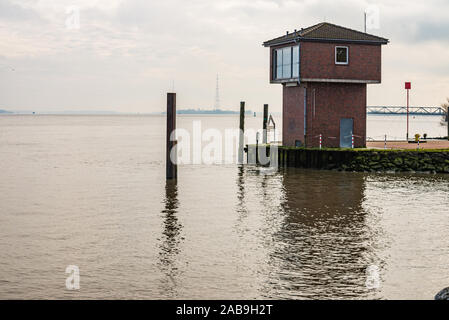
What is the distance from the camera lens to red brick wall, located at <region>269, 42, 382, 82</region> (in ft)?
136

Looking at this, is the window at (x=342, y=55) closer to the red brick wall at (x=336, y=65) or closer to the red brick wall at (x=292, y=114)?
the red brick wall at (x=336, y=65)

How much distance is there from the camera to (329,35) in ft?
138

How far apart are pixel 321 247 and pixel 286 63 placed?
26482 millimetres

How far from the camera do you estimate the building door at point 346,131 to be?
140 feet

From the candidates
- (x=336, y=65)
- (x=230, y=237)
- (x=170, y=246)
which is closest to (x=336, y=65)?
(x=336, y=65)

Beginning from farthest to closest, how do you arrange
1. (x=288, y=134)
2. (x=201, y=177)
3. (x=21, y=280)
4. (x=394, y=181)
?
(x=288, y=134)
(x=201, y=177)
(x=394, y=181)
(x=21, y=280)

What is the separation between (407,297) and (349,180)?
23232 millimetres

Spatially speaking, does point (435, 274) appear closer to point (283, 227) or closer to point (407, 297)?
point (407, 297)

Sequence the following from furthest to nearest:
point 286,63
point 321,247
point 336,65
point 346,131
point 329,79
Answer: point 286,63 → point 346,131 → point 336,65 → point 329,79 → point 321,247

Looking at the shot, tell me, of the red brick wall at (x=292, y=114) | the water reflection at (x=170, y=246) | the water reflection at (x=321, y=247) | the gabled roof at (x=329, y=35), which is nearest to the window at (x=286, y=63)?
the gabled roof at (x=329, y=35)

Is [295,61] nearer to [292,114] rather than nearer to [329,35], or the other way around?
[329,35]

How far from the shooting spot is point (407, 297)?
1391cm

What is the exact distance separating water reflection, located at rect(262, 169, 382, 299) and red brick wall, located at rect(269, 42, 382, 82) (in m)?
11.8
